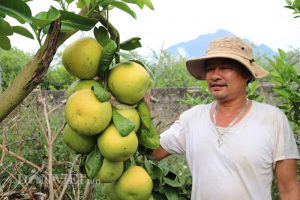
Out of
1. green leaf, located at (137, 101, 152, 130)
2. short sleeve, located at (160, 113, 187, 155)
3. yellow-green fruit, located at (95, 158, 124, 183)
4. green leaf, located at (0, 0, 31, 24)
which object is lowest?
short sleeve, located at (160, 113, 187, 155)

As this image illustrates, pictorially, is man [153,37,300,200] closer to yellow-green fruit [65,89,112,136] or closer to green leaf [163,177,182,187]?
green leaf [163,177,182,187]

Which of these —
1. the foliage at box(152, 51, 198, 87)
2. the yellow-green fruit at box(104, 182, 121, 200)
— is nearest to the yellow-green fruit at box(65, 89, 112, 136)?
the yellow-green fruit at box(104, 182, 121, 200)

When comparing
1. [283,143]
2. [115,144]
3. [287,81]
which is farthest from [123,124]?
[287,81]

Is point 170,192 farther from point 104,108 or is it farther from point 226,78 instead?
point 104,108

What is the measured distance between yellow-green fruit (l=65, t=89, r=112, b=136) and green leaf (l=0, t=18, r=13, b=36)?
27cm

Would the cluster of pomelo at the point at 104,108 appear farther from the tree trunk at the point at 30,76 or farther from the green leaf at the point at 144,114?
the tree trunk at the point at 30,76

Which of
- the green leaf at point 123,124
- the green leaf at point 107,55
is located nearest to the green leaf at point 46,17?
the green leaf at point 107,55

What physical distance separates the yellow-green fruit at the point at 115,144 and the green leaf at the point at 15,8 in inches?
17.6

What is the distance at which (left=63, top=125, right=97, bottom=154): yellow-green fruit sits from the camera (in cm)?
135

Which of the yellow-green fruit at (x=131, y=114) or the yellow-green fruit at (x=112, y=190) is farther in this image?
the yellow-green fruit at (x=112, y=190)

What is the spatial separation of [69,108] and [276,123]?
0.95 m

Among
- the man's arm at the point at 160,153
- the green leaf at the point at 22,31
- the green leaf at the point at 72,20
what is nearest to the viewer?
the green leaf at the point at 72,20

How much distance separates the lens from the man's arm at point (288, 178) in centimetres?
188

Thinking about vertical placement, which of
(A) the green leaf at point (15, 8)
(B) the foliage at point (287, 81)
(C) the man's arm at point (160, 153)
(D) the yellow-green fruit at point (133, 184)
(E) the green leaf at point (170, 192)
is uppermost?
(A) the green leaf at point (15, 8)
